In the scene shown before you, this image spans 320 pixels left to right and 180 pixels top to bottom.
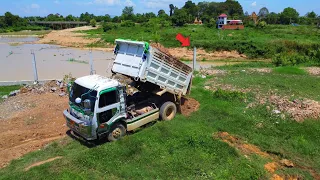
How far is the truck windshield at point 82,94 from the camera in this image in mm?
7527

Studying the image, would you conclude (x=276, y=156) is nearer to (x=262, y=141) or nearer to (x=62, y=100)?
(x=262, y=141)

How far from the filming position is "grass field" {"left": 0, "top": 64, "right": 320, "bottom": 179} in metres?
6.61

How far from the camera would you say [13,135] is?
934 centimetres

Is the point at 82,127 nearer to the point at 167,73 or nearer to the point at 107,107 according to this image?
the point at 107,107

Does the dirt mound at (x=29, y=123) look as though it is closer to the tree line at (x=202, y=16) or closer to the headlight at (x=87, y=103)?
the headlight at (x=87, y=103)

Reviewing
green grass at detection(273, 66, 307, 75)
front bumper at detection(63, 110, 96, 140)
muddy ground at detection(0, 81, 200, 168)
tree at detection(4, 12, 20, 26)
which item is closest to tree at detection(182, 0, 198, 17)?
tree at detection(4, 12, 20, 26)

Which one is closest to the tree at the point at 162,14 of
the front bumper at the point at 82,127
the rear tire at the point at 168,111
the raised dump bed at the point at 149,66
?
the raised dump bed at the point at 149,66

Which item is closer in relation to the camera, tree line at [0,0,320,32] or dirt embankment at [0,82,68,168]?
dirt embankment at [0,82,68,168]

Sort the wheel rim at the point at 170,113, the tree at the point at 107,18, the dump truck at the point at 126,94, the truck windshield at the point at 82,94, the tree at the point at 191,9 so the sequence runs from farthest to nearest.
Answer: the tree at the point at 107,18
the tree at the point at 191,9
the wheel rim at the point at 170,113
the dump truck at the point at 126,94
the truck windshield at the point at 82,94

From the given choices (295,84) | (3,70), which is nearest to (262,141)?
(295,84)

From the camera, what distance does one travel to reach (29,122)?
10367 mm

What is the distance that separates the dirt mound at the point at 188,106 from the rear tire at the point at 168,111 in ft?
2.14

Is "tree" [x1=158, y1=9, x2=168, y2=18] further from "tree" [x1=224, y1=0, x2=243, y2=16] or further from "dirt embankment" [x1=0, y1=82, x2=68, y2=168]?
"dirt embankment" [x1=0, y1=82, x2=68, y2=168]

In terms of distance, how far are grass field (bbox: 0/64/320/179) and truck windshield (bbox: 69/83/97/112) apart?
1.28m
